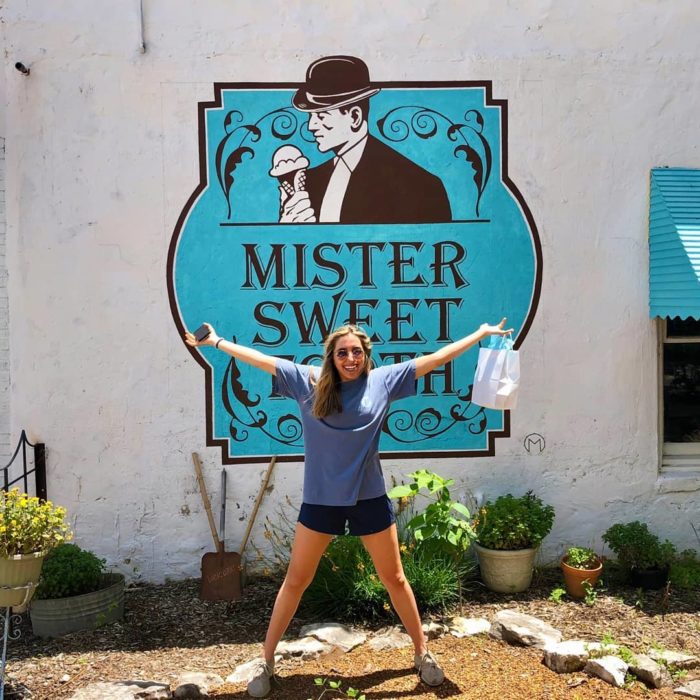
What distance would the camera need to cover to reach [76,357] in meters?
5.50

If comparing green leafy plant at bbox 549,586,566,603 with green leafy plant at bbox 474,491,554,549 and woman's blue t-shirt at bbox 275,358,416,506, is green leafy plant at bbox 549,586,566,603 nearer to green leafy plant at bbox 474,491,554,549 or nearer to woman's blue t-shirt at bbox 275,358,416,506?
green leafy plant at bbox 474,491,554,549

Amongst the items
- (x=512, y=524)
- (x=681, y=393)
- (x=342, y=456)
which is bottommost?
(x=512, y=524)

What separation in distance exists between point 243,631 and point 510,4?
4617mm

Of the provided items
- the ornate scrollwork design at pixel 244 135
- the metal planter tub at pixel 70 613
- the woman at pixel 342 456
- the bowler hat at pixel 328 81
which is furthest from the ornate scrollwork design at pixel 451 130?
the metal planter tub at pixel 70 613

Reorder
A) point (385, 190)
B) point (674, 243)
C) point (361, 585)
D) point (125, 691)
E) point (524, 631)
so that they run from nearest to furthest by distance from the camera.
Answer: point (125, 691), point (524, 631), point (361, 585), point (674, 243), point (385, 190)

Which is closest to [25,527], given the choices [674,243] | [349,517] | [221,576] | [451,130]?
[221,576]

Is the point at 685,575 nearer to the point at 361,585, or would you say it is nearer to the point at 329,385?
the point at 361,585

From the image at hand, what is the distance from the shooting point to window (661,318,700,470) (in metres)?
5.85

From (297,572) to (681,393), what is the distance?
3.55 m

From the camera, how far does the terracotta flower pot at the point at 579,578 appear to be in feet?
16.9

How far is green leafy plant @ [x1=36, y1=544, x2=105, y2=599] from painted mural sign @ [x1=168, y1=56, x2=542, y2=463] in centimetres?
114

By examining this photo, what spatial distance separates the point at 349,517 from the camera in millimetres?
3748

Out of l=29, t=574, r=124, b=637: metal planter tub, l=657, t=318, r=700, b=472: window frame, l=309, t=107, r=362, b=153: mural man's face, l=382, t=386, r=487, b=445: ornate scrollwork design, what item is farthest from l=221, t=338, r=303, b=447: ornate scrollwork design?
l=657, t=318, r=700, b=472: window frame

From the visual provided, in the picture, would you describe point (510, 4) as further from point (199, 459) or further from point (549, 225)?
point (199, 459)
